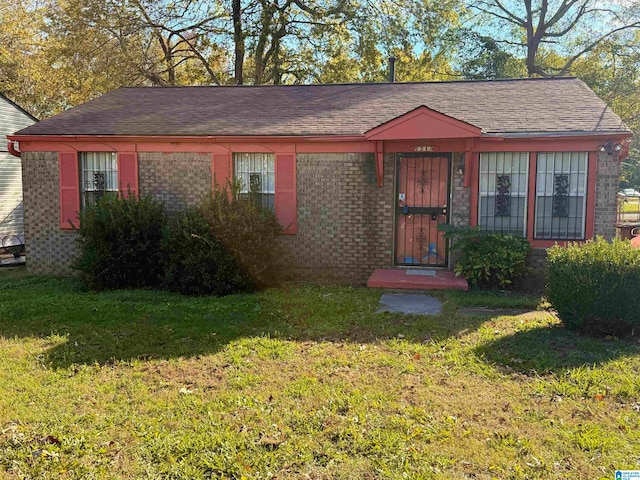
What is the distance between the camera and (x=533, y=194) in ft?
29.4

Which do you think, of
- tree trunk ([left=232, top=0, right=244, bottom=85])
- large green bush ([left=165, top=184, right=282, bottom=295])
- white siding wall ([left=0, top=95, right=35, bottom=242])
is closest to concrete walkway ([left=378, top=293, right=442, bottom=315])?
large green bush ([left=165, top=184, right=282, bottom=295])

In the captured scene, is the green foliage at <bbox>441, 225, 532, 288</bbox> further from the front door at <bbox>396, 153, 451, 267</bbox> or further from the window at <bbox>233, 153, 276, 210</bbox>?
the window at <bbox>233, 153, 276, 210</bbox>

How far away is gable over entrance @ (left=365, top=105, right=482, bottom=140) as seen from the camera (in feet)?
Result: 27.7

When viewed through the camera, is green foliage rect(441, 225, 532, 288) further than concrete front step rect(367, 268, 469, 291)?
No

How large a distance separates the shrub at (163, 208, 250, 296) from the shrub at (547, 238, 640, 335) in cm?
475

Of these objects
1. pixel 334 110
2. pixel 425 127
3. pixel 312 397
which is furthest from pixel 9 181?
pixel 312 397

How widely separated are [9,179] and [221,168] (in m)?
9.02

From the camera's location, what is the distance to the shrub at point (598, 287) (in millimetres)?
5611

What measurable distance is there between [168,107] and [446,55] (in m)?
19.8

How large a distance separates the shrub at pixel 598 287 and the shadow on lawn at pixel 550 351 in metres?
0.21

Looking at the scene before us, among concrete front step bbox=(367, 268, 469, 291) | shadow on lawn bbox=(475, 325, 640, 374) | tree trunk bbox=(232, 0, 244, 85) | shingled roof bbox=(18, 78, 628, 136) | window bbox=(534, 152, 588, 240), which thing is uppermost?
tree trunk bbox=(232, 0, 244, 85)

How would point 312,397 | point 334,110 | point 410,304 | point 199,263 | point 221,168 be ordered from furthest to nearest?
point 334,110, point 221,168, point 199,263, point 410,304, point 312,397

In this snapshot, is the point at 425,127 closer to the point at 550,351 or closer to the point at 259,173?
the point at 259,173

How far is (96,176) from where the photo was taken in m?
10.1
